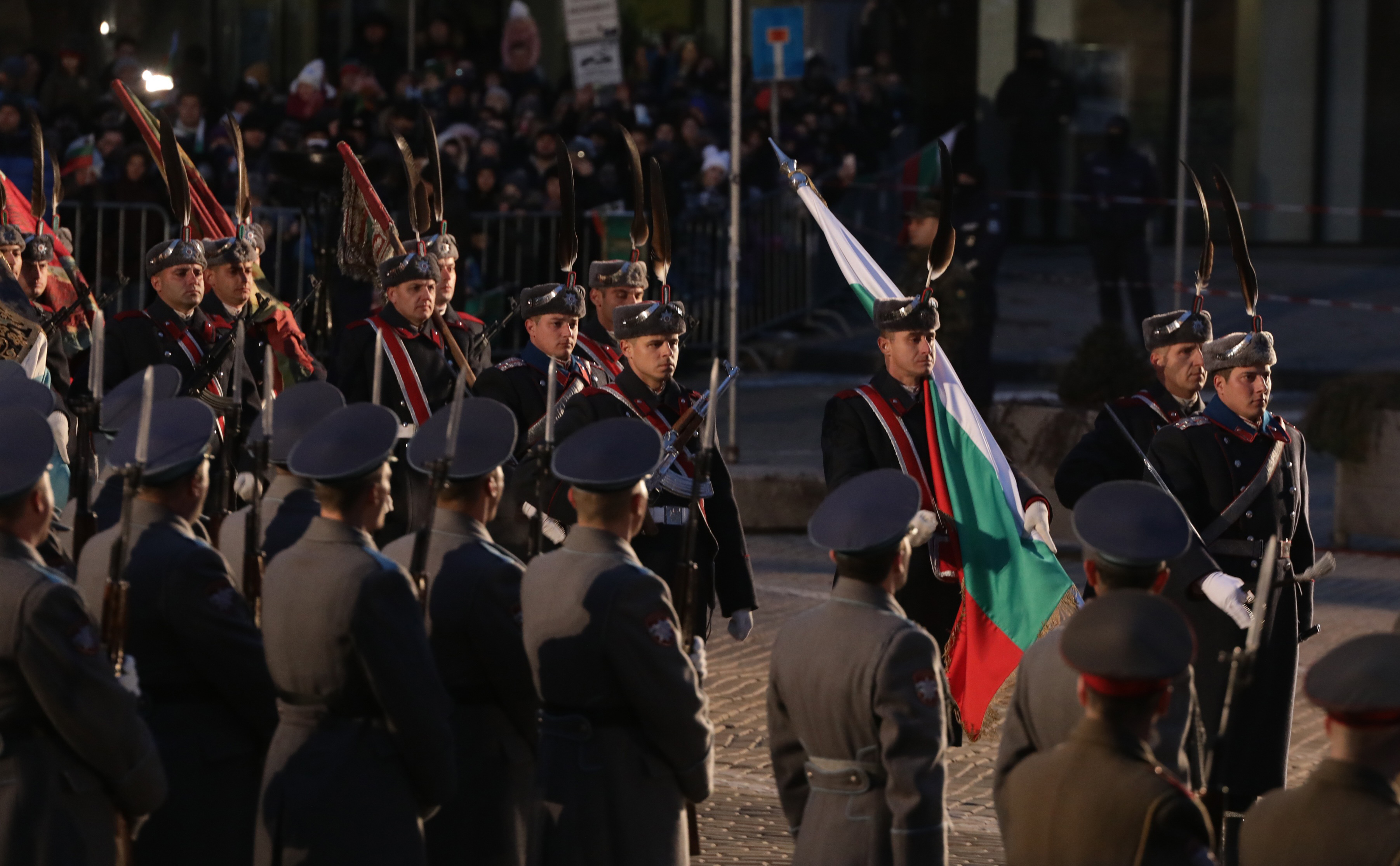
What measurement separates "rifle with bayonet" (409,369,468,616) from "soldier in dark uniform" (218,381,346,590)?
0.47 m

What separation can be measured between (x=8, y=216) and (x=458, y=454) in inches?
262

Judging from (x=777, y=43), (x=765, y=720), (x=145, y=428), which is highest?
(x=777, y=43)

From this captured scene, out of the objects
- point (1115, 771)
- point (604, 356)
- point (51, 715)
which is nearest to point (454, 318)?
point (604, 356)

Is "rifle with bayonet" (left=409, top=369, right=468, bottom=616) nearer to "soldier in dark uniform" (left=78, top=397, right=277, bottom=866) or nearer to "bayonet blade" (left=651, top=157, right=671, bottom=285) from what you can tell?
"soldier in dark uniform" (left=78, top=397, right=277, bottom=866)

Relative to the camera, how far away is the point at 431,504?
5.18m

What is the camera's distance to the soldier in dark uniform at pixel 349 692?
188 inches

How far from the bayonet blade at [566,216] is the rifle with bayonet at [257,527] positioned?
2.94m

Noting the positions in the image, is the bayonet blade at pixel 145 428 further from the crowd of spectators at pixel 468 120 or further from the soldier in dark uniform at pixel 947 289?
the crowd of spectators at pixel 468 120

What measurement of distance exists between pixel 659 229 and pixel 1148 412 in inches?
77.3

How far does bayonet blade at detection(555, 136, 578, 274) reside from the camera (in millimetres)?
8461

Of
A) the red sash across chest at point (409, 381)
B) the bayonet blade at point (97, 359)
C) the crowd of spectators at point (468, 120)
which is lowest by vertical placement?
the red sash across chest at point (409, 381)

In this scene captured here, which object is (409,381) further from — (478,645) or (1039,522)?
(478,645)

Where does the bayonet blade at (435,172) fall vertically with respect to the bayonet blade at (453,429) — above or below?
above

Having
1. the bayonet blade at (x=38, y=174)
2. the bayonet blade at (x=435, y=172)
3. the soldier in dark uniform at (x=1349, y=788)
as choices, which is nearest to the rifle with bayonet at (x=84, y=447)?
the soldier in dark uniform at (x=1349, y=788)
